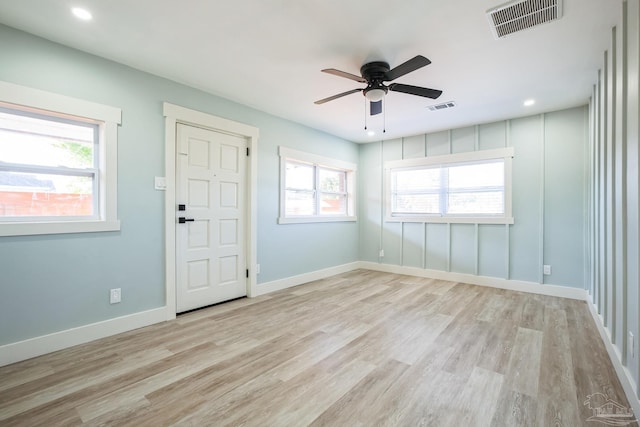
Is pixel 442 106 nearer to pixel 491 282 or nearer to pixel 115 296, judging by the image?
pixel 491 282

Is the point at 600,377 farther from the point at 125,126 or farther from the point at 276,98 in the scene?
the point at 125,126

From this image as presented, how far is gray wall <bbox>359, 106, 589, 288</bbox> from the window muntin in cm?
473

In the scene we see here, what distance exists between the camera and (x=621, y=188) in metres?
1.97

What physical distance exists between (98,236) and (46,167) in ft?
2.31

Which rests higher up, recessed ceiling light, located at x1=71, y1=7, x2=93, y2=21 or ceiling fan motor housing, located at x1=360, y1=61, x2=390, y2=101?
recessed ceiling light, located at x1=71, y1=7, x2=93, y2=21

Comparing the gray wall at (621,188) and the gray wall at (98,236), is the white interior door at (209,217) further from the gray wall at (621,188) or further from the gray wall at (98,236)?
the gray wall at (621,188)

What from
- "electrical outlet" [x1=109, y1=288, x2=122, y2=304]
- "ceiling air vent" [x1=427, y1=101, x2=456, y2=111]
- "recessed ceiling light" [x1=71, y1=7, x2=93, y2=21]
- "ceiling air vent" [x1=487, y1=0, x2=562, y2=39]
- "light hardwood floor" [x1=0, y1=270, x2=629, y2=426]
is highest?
"ceiling air vent" [x1=427, y1=101, x2=456, y2=111]

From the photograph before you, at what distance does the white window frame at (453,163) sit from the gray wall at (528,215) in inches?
3.1

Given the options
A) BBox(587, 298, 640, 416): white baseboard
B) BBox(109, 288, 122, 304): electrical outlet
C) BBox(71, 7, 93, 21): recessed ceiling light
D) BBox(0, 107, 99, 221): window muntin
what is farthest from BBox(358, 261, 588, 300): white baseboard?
BBox(71, 7, 93, 21): recessed ceiling light

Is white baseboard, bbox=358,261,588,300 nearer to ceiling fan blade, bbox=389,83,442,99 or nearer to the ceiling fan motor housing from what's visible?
ceiling fan blade, bbox=389,83,442,99

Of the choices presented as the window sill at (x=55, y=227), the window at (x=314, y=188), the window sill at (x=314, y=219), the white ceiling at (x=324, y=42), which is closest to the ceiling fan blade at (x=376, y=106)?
the white ceiling at (x=324, y=42)

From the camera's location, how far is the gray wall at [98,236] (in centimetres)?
232

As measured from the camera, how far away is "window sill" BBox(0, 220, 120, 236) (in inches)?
89.4

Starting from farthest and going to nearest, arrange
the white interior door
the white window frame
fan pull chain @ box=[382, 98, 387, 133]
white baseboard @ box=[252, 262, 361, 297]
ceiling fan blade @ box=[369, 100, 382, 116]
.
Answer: the white window frame < white baseboard @ box=[252, 262, 361, 297] < fan pull chain @ box=[382, 98, 387, 133] < the white interior door < ceiling fan blade @ box=[369, 100, 382, 116]
